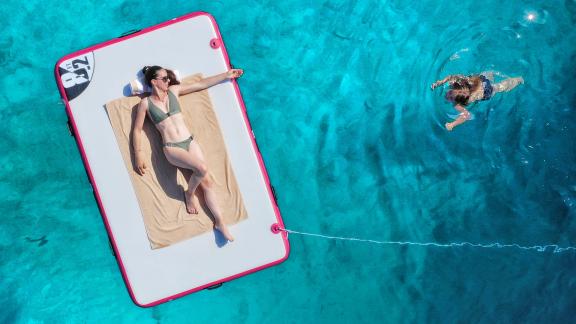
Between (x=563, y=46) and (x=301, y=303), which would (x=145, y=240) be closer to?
(x=301, y=303)

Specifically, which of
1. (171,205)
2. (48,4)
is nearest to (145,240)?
(171,205)

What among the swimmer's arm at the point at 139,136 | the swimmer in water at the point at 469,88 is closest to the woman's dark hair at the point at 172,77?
the swimmer's arm at the point at 139,136

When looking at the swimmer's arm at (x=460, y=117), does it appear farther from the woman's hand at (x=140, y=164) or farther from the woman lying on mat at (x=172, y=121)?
the woman's hand at (x=140, y=164)

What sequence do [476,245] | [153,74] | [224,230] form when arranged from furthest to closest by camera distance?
1. [476,245]
2. [224,230]
3. [153,74]

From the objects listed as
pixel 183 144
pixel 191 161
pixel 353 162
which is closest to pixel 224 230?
pixel 191 161

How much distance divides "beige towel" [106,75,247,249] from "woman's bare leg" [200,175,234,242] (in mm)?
75

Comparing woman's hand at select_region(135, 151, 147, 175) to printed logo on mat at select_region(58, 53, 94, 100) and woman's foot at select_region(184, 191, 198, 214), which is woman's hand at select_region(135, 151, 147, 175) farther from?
printed logo on mat at select_region(58, 53, 94, 100)

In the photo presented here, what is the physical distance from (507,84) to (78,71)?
4333 millimetres

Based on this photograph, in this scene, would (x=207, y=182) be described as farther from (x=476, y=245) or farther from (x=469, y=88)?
(x=476, y=245)

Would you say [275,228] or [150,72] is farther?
[275,228]

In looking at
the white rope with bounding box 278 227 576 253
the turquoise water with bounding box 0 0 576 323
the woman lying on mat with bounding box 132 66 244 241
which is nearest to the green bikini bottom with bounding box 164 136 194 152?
the woman lying on mat with bounding box 132 66 244 241

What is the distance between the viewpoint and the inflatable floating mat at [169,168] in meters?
4.14

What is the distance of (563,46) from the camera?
195 inches

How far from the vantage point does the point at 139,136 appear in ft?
13.4
